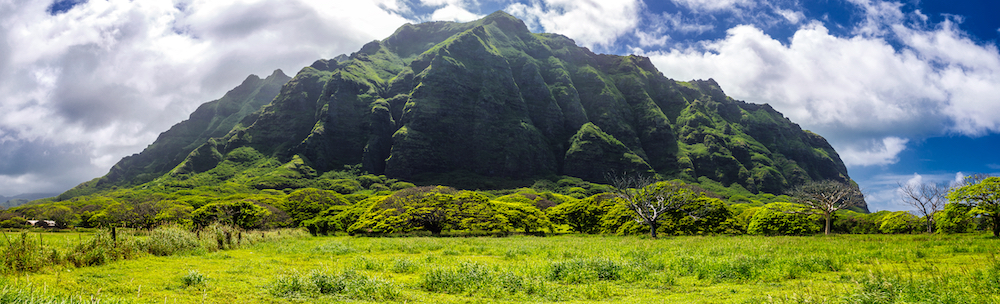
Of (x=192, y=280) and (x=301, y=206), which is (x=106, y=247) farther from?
(x=301, y=206)

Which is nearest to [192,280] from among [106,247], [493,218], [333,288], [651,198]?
[333,288]

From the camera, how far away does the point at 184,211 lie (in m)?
64.4

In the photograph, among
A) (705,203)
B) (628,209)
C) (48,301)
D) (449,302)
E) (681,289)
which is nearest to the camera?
(48,301)

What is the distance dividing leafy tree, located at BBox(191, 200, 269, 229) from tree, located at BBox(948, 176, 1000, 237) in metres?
73.7

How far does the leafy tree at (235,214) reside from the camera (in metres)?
53.8

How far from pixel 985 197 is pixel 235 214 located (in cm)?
7657

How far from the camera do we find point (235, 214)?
54.3m

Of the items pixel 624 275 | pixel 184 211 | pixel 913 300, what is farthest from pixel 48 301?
pixel 184 211

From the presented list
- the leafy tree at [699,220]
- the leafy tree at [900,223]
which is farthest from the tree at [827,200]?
the leafy tree at [900,223]

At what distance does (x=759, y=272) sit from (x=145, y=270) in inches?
829

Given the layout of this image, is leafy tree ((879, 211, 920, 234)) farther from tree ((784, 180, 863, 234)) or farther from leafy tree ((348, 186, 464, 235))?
leafy tree ((348, 186, 464, 235))

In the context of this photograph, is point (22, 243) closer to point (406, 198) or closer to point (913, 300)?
point (913, 300)

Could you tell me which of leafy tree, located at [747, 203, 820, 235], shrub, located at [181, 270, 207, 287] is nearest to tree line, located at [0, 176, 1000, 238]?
leafy tree, located at [747, 203, 820, 235]

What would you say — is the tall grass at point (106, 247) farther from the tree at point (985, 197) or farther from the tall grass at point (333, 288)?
the tree at point (985, 197)
